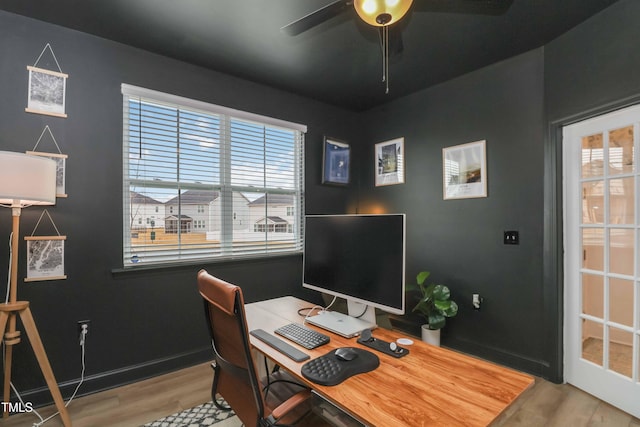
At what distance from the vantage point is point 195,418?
6.34 ft

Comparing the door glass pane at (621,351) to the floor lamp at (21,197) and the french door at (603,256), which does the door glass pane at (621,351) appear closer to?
the french door at (603,256)

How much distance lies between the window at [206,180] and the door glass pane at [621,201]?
2568 millimetres

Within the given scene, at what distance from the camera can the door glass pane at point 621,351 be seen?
1991 mm

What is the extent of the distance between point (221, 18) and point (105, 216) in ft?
5.42

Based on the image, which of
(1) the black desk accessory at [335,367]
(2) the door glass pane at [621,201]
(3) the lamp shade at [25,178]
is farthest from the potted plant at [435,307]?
(3) the lamp shade at [25,178]

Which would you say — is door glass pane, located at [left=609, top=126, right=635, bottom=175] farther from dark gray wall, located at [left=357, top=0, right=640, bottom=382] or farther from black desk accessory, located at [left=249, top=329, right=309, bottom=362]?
black desk accessory, located at [left=249, top=329, right=309, bottom=362]

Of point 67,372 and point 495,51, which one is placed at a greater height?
point 495,51

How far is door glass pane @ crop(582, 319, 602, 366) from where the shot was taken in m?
2.17

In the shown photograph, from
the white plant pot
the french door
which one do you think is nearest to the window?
the white plant pot

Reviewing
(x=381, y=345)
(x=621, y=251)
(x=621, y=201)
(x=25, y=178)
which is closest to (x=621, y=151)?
(x=621, y=201)

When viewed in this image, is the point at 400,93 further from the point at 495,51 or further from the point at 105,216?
the point at 105,216

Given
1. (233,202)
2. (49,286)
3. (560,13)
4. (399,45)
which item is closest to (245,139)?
(233,202)

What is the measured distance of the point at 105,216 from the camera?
2266mm

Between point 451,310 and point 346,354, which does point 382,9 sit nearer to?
point 346,354
